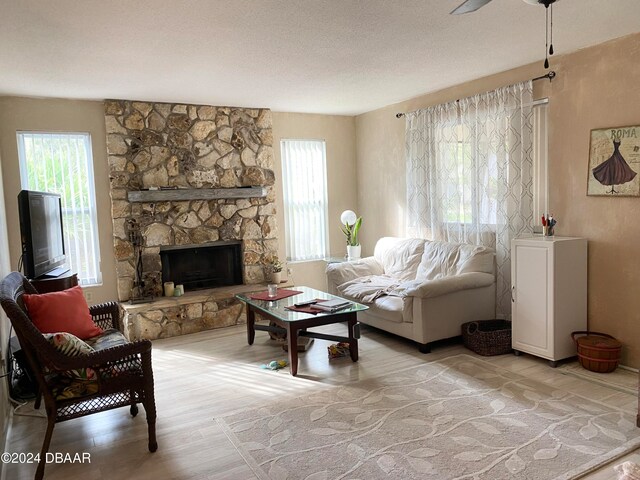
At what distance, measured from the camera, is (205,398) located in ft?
11.1

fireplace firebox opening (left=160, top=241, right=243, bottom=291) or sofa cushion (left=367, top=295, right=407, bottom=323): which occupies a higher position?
fireplace firebox opening (left=160, top=241, right=243, bottom=291)

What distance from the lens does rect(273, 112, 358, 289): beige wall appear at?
20.0 ft

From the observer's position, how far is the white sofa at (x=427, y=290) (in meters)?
4.11

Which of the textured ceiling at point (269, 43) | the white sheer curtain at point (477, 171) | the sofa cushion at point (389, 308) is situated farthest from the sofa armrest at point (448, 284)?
the textured ceiling at point (269, 43)

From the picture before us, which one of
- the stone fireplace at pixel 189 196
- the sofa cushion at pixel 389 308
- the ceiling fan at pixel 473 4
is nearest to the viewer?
the ceiling fan at pixel 473 4

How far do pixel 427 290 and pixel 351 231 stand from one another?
2448 millimetres

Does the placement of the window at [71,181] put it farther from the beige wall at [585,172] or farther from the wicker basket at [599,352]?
the wicker basket at [599,352]

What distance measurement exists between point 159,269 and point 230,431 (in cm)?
290

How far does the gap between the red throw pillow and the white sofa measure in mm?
2489

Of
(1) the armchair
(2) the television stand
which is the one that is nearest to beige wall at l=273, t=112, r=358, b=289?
(2) the television stand

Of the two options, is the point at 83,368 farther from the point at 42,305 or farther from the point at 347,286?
the point at 347,286

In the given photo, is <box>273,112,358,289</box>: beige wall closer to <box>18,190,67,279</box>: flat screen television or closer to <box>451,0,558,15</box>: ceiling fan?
<box>18,190,67,279</box>: flat screen television

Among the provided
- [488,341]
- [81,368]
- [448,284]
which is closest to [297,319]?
[448,284]

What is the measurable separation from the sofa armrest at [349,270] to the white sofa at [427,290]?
1 cm
